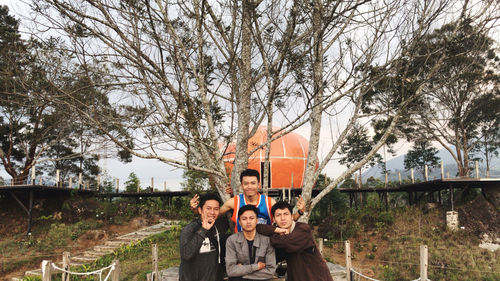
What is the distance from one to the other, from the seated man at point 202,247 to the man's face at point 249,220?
34 cm

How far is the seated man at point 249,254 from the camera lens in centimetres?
361

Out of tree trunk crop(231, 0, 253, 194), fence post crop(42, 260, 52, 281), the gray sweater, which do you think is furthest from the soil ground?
the gray sweater

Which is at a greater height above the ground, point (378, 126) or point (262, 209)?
point (378, 126)

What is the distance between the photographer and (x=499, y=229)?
15570 millimetres

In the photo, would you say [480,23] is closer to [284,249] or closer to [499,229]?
[284,249]

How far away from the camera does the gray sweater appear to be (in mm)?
3598

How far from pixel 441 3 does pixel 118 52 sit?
524cm

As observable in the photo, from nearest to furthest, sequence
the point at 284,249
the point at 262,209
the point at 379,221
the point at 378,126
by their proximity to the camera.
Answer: the point at 284,249 < the point at 262,209 < the point at 379,221 < the point at 378,126

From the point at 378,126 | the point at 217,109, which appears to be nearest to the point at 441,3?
the point at 217,109

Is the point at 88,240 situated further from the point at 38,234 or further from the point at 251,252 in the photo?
the point at 251,252

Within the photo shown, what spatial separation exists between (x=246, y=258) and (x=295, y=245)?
560 mm

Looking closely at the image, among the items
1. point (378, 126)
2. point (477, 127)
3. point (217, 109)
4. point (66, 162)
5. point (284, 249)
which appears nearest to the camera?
point (284, 249)

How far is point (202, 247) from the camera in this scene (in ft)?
12.7

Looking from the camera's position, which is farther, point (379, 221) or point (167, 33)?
point (379, 221)
